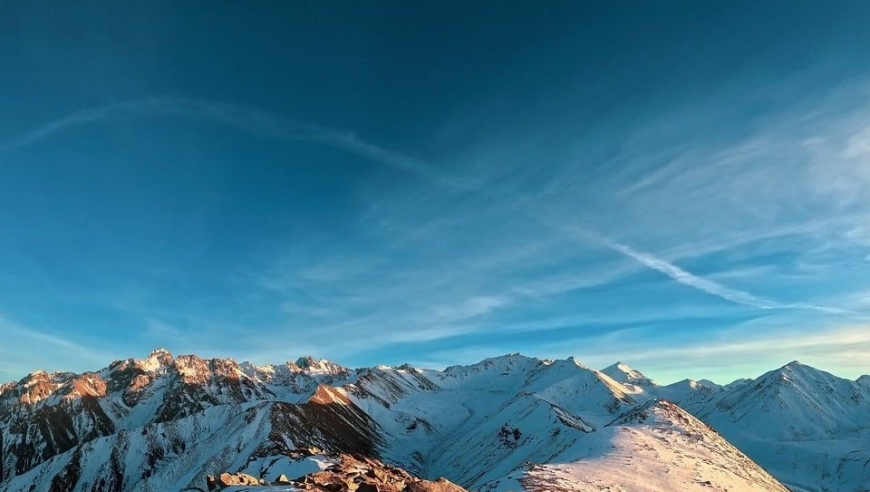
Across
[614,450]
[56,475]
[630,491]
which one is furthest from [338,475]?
[56,475]

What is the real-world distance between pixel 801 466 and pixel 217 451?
213 metres

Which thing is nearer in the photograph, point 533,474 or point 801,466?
point 533,474

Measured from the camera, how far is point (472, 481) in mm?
133375

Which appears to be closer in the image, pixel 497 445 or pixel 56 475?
pixel 497 445

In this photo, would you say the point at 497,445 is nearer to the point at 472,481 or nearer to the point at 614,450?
the point at 472,481

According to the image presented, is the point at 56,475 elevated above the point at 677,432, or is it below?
below

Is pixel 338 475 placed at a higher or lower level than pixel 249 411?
lower

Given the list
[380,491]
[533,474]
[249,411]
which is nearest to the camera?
[380,491]

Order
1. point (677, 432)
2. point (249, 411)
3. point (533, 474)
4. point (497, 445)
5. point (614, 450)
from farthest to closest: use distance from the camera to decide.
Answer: point (249, 411)
point (497, 445)
point (677, 432)
point (614, 450)
point (533, 474)

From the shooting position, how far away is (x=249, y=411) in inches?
6939

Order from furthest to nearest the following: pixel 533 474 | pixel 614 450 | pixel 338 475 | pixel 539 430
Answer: pixel 539 430, pixel 614 450, pixel 533 474, pixel 338 475

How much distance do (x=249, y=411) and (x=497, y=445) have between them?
86.5 metres

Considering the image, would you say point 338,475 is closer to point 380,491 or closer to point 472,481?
point 380,491

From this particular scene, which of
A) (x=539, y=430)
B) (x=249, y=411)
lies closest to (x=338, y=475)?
(x=539, y=430)
